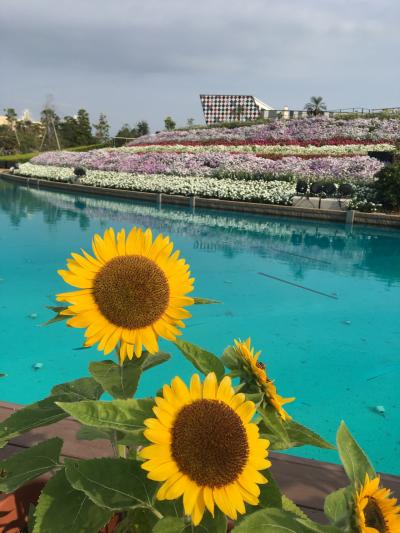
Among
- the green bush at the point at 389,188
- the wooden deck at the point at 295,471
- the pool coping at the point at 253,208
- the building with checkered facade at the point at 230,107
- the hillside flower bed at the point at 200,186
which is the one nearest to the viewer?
the wooden deck at the point at 295,471

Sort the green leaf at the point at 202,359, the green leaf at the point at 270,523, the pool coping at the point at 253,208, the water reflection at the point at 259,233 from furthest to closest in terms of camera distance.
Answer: the pool coping at the point at 253,208 → the water reflection at the point at 259,233 → the green leaf at the point at 202,359 → the green leaf at the point at 270,523

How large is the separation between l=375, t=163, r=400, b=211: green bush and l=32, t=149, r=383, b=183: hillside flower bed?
2124 millimetres

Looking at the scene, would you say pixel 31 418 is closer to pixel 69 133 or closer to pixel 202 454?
pixel 202 454

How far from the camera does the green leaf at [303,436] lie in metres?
0.83

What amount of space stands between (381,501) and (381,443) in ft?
12.6

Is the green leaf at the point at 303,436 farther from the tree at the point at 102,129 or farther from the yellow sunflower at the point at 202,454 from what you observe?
the tree at the point at 102,129

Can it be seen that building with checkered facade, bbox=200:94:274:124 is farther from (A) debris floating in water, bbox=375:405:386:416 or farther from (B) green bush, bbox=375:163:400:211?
(A) debris floating in water, bbox=375:405:386:416

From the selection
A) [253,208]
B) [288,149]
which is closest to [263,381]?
[253,208]

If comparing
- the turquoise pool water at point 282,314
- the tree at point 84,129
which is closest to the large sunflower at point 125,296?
the turquoise pool water at point 282,314

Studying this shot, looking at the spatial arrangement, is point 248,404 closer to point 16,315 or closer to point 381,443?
point 381,443

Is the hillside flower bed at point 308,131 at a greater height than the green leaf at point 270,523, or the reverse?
the hillside flower bed at point 308,131

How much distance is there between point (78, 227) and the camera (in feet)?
44.4

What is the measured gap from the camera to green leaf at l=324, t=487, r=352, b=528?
0.75 m

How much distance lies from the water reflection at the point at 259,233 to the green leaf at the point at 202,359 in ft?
27.0
